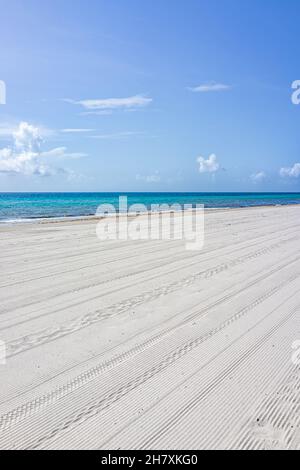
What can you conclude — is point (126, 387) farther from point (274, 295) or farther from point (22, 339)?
point (274, 295)

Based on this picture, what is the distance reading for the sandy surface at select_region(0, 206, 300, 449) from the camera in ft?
9.32

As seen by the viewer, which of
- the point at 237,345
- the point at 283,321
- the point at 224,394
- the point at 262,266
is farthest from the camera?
the point at 262,266

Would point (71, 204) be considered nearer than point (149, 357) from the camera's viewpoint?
No

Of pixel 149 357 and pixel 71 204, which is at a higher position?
pixel 71 204

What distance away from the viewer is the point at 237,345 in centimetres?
426

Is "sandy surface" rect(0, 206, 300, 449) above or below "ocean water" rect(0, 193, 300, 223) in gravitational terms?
below

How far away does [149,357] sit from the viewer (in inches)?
156

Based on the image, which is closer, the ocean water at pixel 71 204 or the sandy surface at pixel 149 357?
the sandy surface at pixel 149 357

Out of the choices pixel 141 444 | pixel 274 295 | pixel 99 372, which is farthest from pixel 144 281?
pixel 141 444

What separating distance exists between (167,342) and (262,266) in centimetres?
460

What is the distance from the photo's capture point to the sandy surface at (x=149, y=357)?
284cm

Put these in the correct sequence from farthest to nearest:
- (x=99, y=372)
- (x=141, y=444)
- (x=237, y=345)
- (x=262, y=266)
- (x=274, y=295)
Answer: (x=262, y=266)
(x=274, y=295)
(x=237, y=345)
(x=99, y=372)
(x=141, y=444)

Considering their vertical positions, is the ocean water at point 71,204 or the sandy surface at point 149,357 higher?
the ocean water at point 71,204

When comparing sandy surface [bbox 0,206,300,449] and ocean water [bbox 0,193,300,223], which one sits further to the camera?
ocean water [bbox 0,193,300,223]
